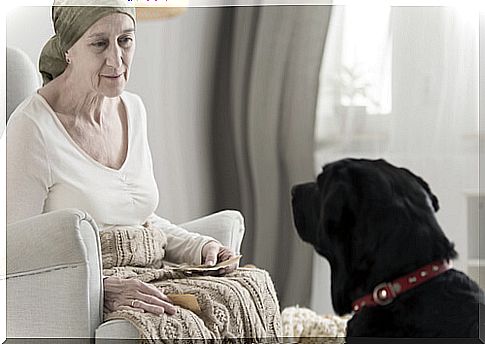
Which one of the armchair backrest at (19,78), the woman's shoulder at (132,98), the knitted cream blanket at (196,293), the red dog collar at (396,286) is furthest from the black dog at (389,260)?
the armchair backrest at (19,78)

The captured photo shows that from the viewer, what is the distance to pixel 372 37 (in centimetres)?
290

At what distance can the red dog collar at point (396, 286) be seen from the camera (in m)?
2.64

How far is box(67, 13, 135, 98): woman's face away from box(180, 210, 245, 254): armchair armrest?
1.45 feet

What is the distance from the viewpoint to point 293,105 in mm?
2916

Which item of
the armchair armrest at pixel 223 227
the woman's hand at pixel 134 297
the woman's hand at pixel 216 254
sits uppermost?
the armchair armrest at pixel 223 227

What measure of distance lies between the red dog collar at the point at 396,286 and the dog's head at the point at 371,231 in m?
0.02

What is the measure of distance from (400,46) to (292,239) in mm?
633

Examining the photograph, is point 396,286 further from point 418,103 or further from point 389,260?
point 418,103

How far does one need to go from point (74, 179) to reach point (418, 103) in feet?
3.28

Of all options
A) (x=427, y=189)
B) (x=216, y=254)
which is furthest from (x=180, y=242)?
(x=427, y=189)

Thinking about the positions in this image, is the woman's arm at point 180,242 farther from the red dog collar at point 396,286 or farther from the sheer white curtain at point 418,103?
the red dog collar at point 396,286

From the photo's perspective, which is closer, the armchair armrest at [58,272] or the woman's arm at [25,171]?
the armchair armrest at [58,272]

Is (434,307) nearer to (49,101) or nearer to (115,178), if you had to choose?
(115,178)

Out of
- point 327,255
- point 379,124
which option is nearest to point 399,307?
point 327,255
